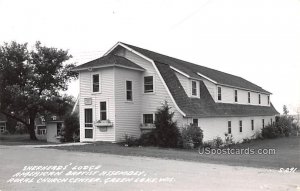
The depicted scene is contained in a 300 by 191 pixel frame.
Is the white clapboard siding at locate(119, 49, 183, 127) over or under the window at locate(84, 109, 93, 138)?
over

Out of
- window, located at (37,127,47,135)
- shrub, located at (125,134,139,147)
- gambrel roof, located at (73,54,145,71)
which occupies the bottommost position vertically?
window, located at (37,127,47,135)

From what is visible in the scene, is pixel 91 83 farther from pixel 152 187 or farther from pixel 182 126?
pixel 152 187

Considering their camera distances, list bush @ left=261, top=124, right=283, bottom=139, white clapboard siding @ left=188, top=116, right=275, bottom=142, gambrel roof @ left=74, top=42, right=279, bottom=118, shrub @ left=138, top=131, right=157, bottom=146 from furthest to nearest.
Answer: bush @ left=261, top=124, right=283, bottom=139 → white clapboard siding @ left=188, top=116, right=275, bottom=142 → gambrel roof @ left=74, top=42, right=279, bottom=118 → shrub @ left=138, top=131, right=157, bottom=146

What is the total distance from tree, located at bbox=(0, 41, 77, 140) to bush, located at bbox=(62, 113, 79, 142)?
1028 cm

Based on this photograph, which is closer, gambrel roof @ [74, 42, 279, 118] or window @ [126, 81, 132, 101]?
gambrel roof @ [74, 42, 279, 118]

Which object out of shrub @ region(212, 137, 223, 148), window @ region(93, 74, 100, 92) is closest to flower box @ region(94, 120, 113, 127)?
window @ region(93, 74, 100, 92)

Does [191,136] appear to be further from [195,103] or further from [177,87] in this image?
[177,87]

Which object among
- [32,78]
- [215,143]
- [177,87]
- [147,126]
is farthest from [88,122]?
[32,78]

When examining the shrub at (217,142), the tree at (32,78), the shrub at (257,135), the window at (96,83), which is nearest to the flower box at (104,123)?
the window at (96,83)

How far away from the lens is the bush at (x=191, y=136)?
2395 cm

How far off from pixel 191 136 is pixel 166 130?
1707 millimetres

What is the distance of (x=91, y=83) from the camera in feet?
82.6

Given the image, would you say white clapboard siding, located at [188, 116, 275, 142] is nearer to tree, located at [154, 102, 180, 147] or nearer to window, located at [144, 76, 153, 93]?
tree, located at [154, 102, 180, 147]

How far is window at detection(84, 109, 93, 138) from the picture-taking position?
82.5 feet
